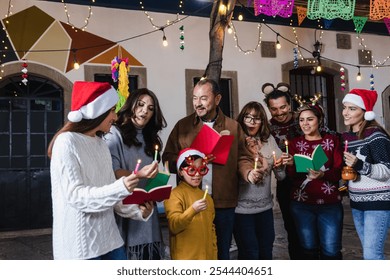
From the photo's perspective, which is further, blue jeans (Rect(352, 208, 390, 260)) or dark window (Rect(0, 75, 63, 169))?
dark window (Rect(0, 75, 63, 169))

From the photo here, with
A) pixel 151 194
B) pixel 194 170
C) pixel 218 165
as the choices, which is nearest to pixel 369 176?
pixel 218 165

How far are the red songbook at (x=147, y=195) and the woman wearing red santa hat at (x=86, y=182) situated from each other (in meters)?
0.12

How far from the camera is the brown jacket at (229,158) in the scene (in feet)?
8.40

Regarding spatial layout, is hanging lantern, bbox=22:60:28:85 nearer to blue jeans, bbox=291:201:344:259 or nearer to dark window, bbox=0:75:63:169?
dark window, bbox=0:75:63:169

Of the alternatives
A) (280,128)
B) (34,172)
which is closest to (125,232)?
(280,128)

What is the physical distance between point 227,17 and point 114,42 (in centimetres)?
232

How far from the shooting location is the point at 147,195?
1.96 m

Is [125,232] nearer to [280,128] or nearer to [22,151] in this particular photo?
[280,128]

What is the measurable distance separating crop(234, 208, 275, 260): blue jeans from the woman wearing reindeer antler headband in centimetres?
22

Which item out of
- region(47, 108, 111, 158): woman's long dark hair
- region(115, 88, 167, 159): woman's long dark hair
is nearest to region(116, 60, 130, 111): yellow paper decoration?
region(115, 88, 167, 159): woman's long dark hair

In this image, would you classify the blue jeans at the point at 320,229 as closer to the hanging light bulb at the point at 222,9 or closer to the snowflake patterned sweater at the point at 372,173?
the snowflake patterned sweater at the point at 372,173

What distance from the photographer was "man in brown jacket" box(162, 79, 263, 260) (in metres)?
2.55

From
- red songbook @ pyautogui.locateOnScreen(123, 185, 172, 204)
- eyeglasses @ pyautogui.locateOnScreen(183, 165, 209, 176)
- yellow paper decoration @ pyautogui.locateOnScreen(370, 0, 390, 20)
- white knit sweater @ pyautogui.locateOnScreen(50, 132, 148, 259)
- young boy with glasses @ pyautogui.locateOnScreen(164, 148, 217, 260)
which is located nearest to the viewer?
white knit sweater @ pyautogui.locateOnScreen(50, 132, 148, 259)
